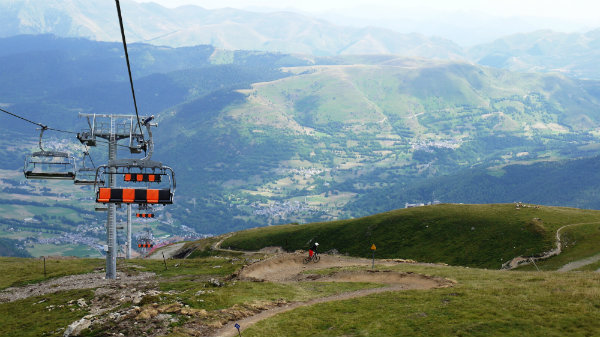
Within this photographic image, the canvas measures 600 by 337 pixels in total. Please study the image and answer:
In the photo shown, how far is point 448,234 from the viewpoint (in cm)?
11744

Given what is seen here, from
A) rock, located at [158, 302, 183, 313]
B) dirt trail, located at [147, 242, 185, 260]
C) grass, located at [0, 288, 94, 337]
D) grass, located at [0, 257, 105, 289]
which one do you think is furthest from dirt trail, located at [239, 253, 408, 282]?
dirt trail, located at [147, 242, 185, 260]

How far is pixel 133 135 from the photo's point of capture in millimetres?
85000

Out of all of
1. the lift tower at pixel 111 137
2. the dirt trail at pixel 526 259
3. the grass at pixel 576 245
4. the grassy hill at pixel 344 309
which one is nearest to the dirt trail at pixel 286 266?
the grassy hill at pixel 344 309

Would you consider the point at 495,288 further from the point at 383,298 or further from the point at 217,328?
the point at 217,328

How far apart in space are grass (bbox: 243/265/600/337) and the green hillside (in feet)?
141

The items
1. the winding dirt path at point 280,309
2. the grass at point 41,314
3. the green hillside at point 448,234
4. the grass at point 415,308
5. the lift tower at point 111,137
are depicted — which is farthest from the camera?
the green hillside at point 448,234

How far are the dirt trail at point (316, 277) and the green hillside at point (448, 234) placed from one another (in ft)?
69.4

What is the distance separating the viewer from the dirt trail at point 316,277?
177 feet

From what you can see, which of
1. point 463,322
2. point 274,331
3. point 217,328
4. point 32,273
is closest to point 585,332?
point 463,322

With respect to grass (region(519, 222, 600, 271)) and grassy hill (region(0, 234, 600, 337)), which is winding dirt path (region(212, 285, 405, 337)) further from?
grass (region(519, 222, 600, 271))

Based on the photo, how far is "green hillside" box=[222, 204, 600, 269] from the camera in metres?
101

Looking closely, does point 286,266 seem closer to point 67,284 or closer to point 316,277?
point 316,277

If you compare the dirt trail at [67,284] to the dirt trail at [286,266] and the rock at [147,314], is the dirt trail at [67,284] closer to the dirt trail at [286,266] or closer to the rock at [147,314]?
the dirt trail at [286,266]

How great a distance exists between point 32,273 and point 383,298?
8089 cm
